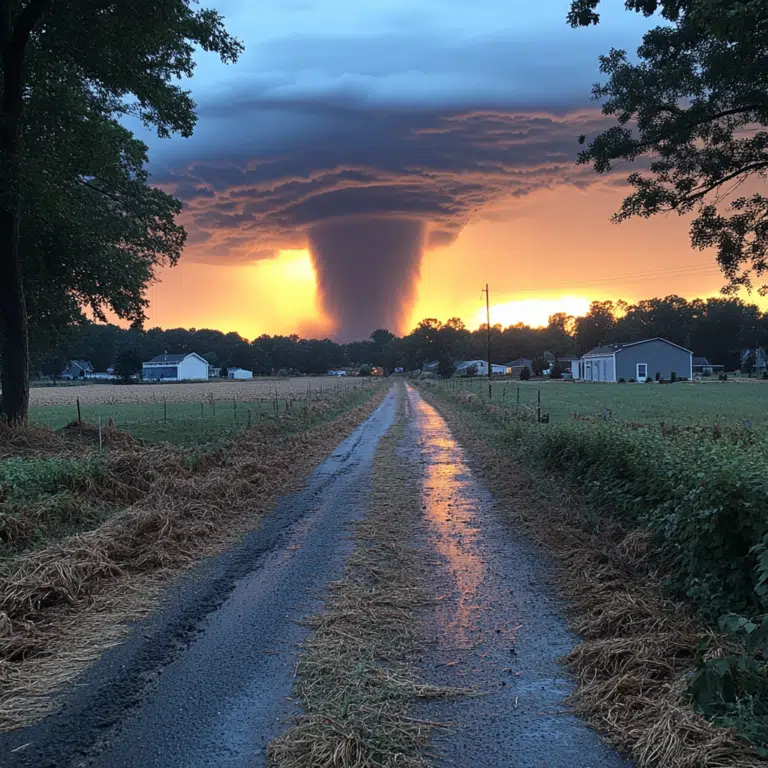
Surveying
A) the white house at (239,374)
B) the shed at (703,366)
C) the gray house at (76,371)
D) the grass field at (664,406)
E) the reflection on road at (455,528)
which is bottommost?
the reflection on road at (455,528)

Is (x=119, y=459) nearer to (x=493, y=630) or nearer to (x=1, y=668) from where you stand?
(x=1, y=668)

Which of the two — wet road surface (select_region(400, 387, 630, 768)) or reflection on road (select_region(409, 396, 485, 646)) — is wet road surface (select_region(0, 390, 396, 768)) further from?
reflection on road (select_region(409, 396, 485, 646))

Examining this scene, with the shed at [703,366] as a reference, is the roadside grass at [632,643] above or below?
below

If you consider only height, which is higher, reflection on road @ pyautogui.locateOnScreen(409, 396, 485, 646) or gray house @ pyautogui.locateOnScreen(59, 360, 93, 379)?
gray house @ pyautogui.locateOnScreen(59, 360, 93, 379)

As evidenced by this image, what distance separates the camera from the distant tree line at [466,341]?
4117 inches

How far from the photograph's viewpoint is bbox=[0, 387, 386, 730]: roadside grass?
161 inches

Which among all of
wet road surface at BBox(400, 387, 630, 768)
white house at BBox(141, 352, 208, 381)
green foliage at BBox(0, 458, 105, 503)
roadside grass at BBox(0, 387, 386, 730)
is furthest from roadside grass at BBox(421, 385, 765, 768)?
white house at BBox(141, 352, 208, 381)

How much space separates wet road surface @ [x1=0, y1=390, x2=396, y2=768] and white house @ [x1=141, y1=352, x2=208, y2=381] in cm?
11086

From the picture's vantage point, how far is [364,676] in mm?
3684

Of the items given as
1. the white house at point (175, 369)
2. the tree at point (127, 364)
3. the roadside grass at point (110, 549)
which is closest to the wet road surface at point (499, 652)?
the roadside grass at point (110, 549)

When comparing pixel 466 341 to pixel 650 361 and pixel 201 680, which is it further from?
pixel 201 680

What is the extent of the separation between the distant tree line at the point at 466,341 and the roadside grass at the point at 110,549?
83.4m

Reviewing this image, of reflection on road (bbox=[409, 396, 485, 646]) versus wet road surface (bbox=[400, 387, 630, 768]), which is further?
reflection on road (bbox=[409, 396, 485, 646])

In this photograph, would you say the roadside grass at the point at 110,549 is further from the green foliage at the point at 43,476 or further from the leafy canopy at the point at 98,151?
the leafy canopy at the point at 98,151
